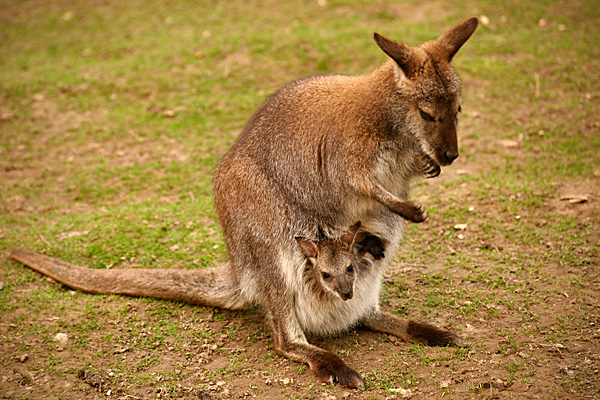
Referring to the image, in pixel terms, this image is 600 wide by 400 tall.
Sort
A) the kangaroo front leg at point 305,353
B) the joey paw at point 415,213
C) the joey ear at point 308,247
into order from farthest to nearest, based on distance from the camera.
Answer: the joey ear at point 308,247
the joey paw at point 415,213
the kangaroo front leg at point 305,353

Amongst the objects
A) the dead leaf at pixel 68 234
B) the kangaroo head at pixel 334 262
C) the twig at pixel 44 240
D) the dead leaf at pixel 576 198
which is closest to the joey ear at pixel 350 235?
the kangaroo head at pixel 334 262

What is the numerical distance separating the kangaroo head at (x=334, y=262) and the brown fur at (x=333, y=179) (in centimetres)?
7

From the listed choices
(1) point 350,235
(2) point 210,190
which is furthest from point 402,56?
(2) point 210,190

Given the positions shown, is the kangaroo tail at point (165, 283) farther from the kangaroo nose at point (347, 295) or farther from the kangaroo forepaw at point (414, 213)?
the kangaroo forepaw at point (414, 213)

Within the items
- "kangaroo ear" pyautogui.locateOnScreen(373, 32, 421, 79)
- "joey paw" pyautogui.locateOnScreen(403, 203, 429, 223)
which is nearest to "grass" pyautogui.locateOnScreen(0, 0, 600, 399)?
"joey paw" pyautogui.locateOnScreen(403, 203, 429, 223)

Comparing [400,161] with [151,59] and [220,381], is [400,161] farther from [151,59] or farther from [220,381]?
[151,59]

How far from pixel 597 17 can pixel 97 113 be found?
22.2 ft

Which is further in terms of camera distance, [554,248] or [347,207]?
[554,248]

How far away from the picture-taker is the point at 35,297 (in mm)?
4496

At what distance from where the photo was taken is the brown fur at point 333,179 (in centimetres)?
354

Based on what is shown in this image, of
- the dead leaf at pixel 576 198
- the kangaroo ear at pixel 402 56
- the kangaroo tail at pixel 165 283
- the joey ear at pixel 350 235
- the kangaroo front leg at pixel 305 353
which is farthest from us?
the dead leaf at pixel 576 198

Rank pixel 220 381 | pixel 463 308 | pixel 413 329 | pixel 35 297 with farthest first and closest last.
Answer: pixel 35 297
pixel 463 308
pixel 413 329
pixel 220 381

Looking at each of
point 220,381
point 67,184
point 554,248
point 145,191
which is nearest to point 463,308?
point 554,248

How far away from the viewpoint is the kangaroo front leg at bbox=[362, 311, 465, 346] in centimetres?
381
